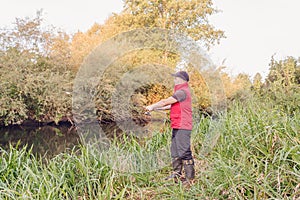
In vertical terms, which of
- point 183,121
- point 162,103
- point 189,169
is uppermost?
point 162,103

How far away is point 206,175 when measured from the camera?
2.64m

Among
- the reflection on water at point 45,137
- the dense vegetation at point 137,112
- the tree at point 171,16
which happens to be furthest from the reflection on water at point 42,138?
the tree at point 171,16

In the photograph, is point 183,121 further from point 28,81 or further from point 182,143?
point 28,81

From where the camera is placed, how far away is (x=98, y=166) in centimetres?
290

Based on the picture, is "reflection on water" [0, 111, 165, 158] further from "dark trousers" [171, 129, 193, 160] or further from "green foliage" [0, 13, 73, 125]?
"dark trousers" [171, 129, 193, 160]

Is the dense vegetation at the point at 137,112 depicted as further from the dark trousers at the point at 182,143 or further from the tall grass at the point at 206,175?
the dark trousers at the point at 182,143

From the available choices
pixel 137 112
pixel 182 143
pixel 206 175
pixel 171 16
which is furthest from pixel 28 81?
pixel 206 175

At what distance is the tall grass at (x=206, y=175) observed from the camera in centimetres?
224

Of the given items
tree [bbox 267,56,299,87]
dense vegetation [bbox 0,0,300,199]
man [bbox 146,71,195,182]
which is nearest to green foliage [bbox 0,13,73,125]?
dense vegetation [bbox 0,0,300,199]

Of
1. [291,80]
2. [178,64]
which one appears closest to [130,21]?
[178,64]

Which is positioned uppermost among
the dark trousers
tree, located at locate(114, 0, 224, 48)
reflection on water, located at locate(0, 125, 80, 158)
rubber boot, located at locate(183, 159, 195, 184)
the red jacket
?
tree, located at locate(114, 0, 224, 48)

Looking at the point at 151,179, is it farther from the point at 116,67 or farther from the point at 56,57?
the point at 56,57

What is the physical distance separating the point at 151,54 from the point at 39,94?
15.0 ft

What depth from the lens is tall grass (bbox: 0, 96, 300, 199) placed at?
7.34 feet
